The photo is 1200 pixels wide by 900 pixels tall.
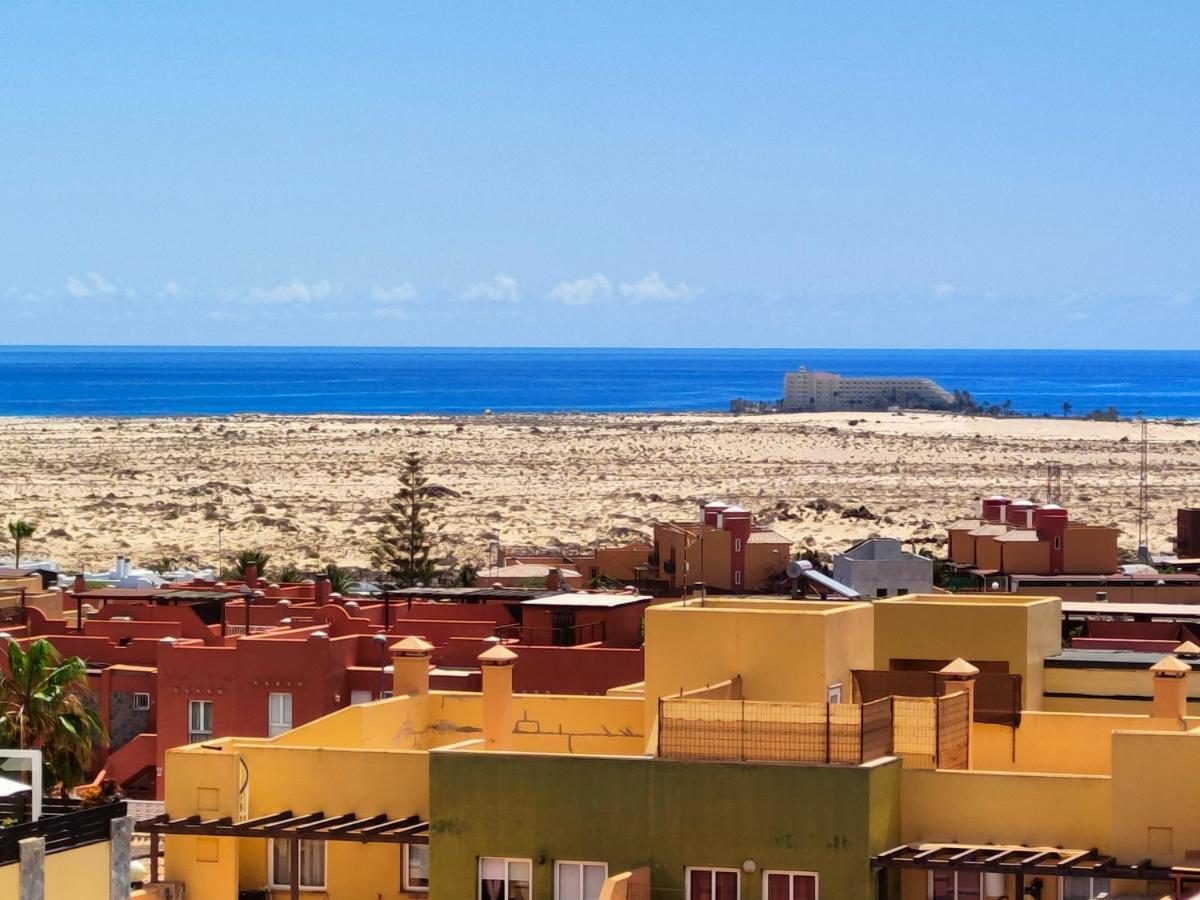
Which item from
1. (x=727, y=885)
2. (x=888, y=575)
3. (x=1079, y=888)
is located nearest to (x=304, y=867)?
(x=727, y=885)

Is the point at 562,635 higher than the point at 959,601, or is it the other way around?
the point at 959,601

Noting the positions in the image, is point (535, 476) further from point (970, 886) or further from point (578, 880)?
point (970, 886)

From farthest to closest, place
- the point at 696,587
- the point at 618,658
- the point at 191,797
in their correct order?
the point at 696,587 → the point at 618,658 → the point at 191,797

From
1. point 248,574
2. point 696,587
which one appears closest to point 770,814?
point 696,587

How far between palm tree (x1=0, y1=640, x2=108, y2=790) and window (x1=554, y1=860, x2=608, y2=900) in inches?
627

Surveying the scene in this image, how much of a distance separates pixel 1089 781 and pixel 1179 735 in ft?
2.99

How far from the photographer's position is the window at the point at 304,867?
73.5 feet

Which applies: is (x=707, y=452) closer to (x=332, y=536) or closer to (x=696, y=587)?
(x=332, y=536)

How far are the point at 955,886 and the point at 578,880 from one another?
3069 millimetres

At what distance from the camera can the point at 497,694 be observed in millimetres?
24016

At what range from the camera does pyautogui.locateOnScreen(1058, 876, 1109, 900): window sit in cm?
1991

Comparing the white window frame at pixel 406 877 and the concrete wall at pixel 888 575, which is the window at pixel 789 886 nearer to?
the white window frame at pixel 406 877

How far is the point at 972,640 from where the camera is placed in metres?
26.3

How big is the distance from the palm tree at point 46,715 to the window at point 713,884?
16.8 meters
